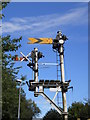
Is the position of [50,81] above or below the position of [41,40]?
below

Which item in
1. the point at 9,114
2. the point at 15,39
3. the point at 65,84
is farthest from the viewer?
the point at 9,114

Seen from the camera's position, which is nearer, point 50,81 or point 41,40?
point 50,81

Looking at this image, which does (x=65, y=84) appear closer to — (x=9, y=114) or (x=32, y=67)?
(x=32, y=67)

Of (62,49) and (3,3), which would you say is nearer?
(62,49)

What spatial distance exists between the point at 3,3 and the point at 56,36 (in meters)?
4.14

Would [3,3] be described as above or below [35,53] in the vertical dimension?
above

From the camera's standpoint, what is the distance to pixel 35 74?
14.1m

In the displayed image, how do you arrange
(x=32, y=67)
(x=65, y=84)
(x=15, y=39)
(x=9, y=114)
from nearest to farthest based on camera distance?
(x=65, y=84) < (x=32, y=67) < (x=15, y=39) < (x=9, y=114)

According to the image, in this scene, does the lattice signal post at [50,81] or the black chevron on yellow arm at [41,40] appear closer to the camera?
the lattice signal post at [50,81]

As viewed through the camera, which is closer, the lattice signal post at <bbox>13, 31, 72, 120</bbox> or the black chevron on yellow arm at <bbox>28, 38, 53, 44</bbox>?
the lattice signal post at <bbox>13, 31, 72, 120</bbox>

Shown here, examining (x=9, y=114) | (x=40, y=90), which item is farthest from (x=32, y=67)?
(x=9, y=114)

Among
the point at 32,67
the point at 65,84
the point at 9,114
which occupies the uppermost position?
the point at 32,67

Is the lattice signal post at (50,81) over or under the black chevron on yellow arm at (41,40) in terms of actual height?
under

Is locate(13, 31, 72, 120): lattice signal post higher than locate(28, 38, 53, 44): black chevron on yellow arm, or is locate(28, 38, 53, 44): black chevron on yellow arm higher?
locate(28, 38, 53, 44): black chevron on yellow arm
